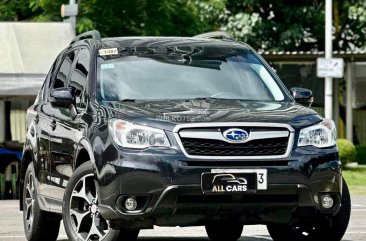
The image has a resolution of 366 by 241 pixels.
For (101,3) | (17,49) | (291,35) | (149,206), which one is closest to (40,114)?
(149,206)

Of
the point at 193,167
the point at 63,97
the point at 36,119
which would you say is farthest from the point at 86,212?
the point at 36,119

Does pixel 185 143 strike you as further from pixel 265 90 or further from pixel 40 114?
pixel 40 114

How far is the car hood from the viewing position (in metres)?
9.95

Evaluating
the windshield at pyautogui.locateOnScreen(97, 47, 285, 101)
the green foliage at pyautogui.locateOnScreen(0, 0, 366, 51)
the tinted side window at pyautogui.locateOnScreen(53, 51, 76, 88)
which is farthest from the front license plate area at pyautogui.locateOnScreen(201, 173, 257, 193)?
the green foliage at pyautogui.locateOnScreen(0, 0, 366, 51)

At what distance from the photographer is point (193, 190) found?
31.9ft

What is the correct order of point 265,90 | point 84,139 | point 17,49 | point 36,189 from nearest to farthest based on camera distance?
point 84,139
point 265,90
point 36,189
point 17,49

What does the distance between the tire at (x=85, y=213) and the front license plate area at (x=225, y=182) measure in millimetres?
879

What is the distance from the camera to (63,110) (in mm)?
11539

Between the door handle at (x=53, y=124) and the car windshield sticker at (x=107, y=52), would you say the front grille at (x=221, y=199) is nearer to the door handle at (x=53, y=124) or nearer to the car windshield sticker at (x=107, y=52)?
the car windshield sticker at (x=107, y=52)

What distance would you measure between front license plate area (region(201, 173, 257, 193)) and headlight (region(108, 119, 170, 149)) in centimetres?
39

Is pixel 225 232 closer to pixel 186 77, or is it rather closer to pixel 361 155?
pixel 186 77

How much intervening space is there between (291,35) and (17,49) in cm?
1718

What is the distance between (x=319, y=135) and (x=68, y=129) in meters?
2.14

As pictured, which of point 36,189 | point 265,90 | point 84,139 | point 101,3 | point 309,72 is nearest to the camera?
point 84,139
